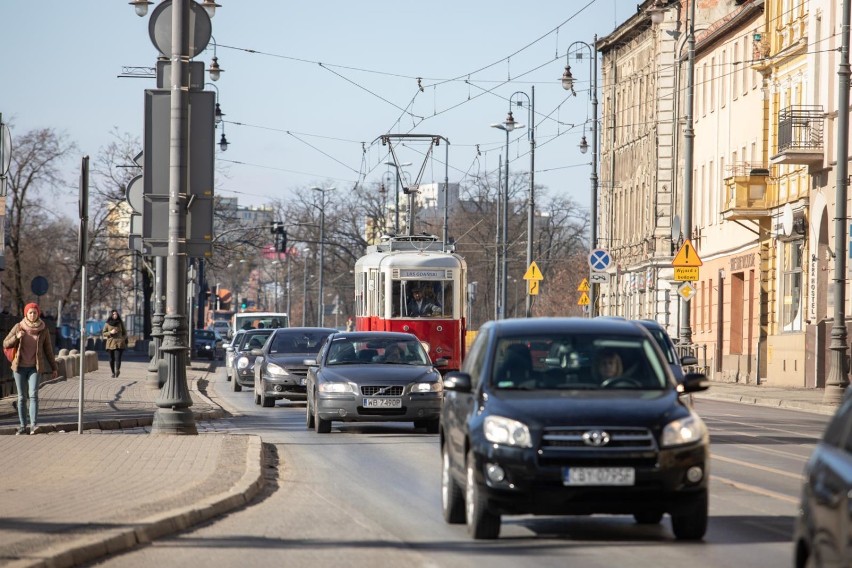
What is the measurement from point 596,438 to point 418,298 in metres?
30.3

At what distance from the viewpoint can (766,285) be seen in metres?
56.2

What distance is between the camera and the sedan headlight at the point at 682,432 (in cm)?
1139

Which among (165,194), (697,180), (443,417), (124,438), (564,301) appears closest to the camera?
(443,417)

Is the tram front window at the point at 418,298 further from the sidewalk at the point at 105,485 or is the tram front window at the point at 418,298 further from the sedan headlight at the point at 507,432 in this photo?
the sedan headlight at the point at 507,432

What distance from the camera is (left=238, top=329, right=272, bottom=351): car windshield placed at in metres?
44.7

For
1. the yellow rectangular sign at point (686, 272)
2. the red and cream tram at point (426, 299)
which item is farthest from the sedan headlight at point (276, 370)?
the yellow rectangular sign at point (686, 272)

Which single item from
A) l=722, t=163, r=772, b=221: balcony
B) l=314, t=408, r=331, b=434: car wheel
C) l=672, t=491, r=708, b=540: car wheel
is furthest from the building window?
l=672, t=491, r=708, b=540: car wheel

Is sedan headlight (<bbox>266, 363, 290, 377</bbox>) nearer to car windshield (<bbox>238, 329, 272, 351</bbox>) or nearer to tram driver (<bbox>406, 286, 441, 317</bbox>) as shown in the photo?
tram driver (<bbox>406, 286, 441, 317</bbox>)

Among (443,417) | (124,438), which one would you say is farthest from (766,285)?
(443,417)

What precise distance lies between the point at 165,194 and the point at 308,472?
19.6 ft

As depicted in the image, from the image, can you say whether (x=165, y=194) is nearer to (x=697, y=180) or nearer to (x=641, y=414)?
(x=641, y=414)

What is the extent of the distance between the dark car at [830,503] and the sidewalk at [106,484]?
14.3 feet

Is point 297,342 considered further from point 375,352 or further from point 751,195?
point 751,195

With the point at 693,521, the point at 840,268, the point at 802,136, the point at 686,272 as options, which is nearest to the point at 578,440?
the point at 693,521
